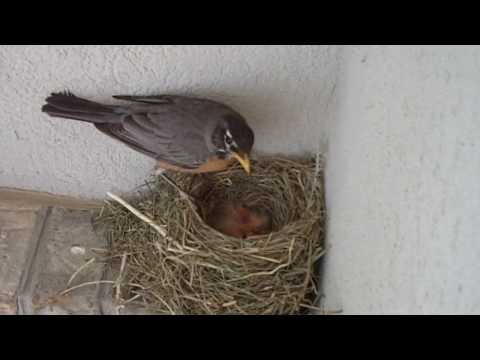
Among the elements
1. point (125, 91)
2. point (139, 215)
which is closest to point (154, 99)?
point (125, 91)

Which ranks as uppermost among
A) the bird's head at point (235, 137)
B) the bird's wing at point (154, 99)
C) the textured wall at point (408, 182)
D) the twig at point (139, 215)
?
the bird's wing at point (154, 99)

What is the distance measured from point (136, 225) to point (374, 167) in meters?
1.14

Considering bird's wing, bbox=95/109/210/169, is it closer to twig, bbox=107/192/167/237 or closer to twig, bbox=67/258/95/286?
twig, bbox=107/192/167/237

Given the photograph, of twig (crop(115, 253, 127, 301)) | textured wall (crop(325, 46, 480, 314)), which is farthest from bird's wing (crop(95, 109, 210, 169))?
textured wall (crop(325, 46, 480, 314))

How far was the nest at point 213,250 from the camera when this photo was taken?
2109 millimetres

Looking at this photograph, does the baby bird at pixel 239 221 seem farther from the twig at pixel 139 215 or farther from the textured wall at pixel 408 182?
the textured wall at pixel 408 182

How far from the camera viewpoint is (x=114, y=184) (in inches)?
95.3

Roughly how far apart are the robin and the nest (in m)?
0.23

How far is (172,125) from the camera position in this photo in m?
2.15

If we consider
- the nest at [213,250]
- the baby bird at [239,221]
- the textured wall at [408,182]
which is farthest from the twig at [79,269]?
the textured wall at [408,182]

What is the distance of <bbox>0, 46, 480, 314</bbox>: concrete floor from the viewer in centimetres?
100

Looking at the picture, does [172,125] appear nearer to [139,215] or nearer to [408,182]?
[139,215]
